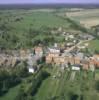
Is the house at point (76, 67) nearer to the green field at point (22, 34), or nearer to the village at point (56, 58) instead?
the village at point (56, 58)

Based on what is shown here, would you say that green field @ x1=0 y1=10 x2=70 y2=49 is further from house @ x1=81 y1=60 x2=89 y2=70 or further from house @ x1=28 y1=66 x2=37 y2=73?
house @ x1=81 y1=60 x2=89 y2=70

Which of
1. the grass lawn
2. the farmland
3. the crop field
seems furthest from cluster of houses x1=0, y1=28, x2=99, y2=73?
the crop field

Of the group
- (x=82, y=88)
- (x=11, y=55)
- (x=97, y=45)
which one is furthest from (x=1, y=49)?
(x=82, y=88)

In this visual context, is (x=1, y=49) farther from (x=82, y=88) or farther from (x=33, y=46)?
(x=82, y=88)

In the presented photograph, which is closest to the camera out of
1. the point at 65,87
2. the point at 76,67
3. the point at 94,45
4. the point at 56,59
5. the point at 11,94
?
the point at 11,94

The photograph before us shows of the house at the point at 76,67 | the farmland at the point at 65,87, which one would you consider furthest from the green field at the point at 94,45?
the farmland at the point at 65,87

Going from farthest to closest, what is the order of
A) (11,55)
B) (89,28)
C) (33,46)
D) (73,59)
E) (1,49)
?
(89,28) < (33,46) < (1,49) < (11,55) < (73,59)

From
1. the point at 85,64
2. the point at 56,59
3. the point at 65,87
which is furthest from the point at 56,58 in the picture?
the point at 65,87

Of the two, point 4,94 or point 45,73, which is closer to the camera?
point 4,94

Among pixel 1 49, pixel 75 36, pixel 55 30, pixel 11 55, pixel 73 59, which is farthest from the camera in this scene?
pixel 55 30

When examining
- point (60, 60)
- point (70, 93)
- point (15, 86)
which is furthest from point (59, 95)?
point (60, 60)

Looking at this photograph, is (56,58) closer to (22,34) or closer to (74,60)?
(74,60)
